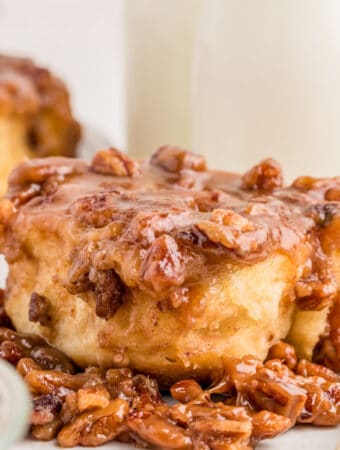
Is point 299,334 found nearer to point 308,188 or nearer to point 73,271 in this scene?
point 308,188

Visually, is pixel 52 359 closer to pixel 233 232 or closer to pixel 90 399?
pixel 90 399

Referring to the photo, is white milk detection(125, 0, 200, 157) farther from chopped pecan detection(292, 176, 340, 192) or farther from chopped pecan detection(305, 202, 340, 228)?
chopped pecan detection(305, 202, 340, 228)

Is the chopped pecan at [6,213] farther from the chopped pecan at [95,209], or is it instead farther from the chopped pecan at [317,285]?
the chopped pecan at [317,285]

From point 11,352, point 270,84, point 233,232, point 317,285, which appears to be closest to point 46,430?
point 11,352

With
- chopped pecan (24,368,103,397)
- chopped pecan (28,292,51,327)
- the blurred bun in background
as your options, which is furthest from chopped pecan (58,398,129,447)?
the blurred bun in background

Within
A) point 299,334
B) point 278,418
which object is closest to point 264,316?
point 299,334

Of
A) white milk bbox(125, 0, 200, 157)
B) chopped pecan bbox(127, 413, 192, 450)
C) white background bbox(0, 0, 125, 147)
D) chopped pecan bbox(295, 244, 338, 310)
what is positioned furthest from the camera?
white background bbox(0, 0, 125, 147)

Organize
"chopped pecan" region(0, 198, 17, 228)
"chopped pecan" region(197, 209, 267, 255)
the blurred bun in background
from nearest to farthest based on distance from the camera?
"chopped pecan" region(197, 209, 267, 255), "chopped pecan" region(0, 198, 17, 228), the blurred bun in background
